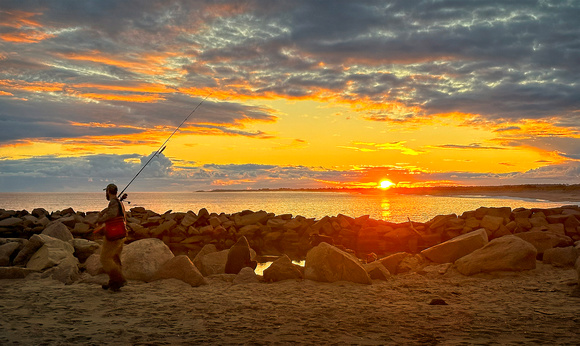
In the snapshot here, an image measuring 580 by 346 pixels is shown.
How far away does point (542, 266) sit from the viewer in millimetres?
11219

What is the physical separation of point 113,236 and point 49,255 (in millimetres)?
3848

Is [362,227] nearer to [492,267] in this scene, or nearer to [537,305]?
[492,267]

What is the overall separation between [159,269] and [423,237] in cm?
1554

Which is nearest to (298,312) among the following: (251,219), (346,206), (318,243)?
(318,243)

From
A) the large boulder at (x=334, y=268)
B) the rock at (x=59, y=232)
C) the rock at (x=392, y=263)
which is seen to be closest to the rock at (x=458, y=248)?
the rock at (x=392, y=263)

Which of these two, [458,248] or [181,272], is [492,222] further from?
[181,272]

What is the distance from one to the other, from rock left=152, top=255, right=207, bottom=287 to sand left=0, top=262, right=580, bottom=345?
10.0 inches

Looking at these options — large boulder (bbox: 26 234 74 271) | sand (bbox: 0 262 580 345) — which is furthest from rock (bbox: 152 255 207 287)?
large boulder (bbox: 26 234 74 271)

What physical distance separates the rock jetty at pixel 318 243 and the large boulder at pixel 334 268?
2cm

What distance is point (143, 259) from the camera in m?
10.7

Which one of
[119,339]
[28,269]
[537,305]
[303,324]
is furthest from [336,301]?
[28,269]

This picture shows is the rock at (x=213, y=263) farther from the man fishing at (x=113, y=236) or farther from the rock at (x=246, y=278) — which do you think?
the man fishing at (x=113, y=236)

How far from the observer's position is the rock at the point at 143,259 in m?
10.5

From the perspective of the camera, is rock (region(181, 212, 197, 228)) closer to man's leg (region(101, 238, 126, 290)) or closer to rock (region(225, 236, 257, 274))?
rock (region(225, 236, 257, 274))
